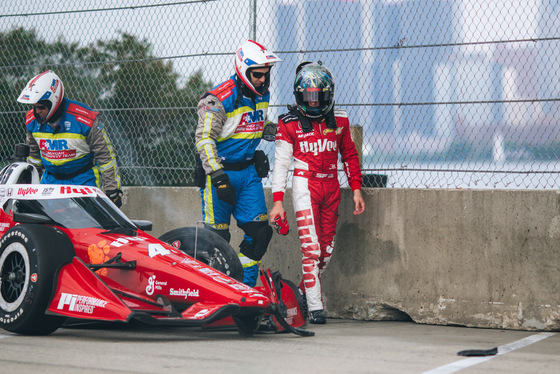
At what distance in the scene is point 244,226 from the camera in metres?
7.52

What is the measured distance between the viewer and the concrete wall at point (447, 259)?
7156 millimetres

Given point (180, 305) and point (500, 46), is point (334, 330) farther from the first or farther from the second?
point (500, 46)

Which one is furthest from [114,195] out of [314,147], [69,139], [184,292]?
[184,292]

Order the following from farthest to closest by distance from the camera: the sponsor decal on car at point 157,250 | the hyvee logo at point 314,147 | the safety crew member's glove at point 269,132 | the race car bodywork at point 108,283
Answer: the safety crew member's glove at point 269,132 → the hyvee logo at point 314,147 → the sponsor decal on car at point 157,250 → the race car bodywork at point 108,283

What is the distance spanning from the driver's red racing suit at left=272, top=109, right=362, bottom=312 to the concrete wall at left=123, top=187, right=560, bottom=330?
427mm

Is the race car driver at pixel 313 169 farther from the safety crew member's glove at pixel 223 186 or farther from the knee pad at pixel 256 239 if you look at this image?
the safety crew member's glove at pixel 223 186

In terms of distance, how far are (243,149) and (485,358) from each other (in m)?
2.87

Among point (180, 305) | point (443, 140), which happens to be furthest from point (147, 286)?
point (443, 140)

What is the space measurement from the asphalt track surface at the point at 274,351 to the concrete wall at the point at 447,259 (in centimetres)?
27

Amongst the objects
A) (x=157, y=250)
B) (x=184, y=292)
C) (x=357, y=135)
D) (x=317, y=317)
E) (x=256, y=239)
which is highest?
(x=357, y=135)

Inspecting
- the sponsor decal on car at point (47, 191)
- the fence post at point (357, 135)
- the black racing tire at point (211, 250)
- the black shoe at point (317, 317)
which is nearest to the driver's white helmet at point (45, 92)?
the sponsor decal on car at point (47, 191)

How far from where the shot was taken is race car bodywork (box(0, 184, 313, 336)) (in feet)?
19.7

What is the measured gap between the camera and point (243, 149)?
7.53 metres

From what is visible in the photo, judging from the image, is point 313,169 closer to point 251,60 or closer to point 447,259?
point 251,60
